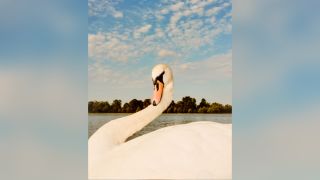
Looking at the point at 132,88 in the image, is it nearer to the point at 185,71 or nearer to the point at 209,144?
the point at 185,71

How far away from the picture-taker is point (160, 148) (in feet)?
10.2

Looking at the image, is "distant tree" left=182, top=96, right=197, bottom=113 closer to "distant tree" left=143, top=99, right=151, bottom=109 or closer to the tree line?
the tree line

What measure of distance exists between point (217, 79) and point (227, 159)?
0.53 m

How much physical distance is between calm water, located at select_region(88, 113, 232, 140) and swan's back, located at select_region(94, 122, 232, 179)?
3.3 inches

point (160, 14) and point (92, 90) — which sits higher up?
point (160, 14)

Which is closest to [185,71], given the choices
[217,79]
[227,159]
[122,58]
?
[217,79]

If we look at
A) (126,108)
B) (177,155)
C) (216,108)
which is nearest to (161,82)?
(126,108)

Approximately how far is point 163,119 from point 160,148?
304mm

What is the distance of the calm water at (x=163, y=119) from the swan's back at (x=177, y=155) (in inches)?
3.3

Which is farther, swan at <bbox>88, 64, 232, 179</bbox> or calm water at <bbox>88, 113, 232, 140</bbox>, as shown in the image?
calm water at <bbox>88, 113, 232, 140</bbox>

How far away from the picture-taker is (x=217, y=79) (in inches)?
129

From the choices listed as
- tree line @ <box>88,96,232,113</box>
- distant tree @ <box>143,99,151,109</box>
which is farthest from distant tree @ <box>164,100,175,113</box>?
distant tree @ <box>143,99,151,109</box>

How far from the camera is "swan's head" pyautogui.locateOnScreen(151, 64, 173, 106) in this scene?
327 centimetres

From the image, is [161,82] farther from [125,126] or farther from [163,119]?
[125,126]
